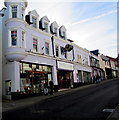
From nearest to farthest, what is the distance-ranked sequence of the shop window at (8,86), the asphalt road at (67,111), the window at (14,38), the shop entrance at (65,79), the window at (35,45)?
the asphalt road at (67,111) < the shop window at (8,86) < the window at (14,38) < the window at (35,45) < the shop entrance at (65,79)

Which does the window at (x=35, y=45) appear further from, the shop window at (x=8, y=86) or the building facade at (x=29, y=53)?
the shop window at (x=8, y=86)

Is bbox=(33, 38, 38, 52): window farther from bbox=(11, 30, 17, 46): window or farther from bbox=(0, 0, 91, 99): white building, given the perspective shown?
bbox=(11, 30, 17, 46): window

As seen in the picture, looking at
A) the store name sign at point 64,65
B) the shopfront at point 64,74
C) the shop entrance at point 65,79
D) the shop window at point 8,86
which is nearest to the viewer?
the shop window at point 8,86

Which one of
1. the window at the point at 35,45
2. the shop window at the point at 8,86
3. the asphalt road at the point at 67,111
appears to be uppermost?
the window at the point at 35,45

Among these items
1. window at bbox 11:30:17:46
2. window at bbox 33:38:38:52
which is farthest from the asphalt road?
window at bbox 33:38:38:52

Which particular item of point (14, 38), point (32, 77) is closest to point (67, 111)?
point (32, 77)

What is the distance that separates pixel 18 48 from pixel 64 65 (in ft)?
32.3

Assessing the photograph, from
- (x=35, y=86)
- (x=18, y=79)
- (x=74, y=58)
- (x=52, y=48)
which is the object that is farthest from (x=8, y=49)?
(x=74, y=58)

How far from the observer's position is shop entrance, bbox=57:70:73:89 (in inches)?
1029

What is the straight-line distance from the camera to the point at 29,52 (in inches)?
795

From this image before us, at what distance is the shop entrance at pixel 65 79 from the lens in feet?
85.7

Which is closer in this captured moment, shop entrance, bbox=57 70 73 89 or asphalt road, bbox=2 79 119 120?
asphalt road, bbox=2 79 119 120

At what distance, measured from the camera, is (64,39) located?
2934 centimetres

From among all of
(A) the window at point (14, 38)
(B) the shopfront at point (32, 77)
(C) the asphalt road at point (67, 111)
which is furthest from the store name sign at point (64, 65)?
(C) the asphalt road at point (67, 111)
